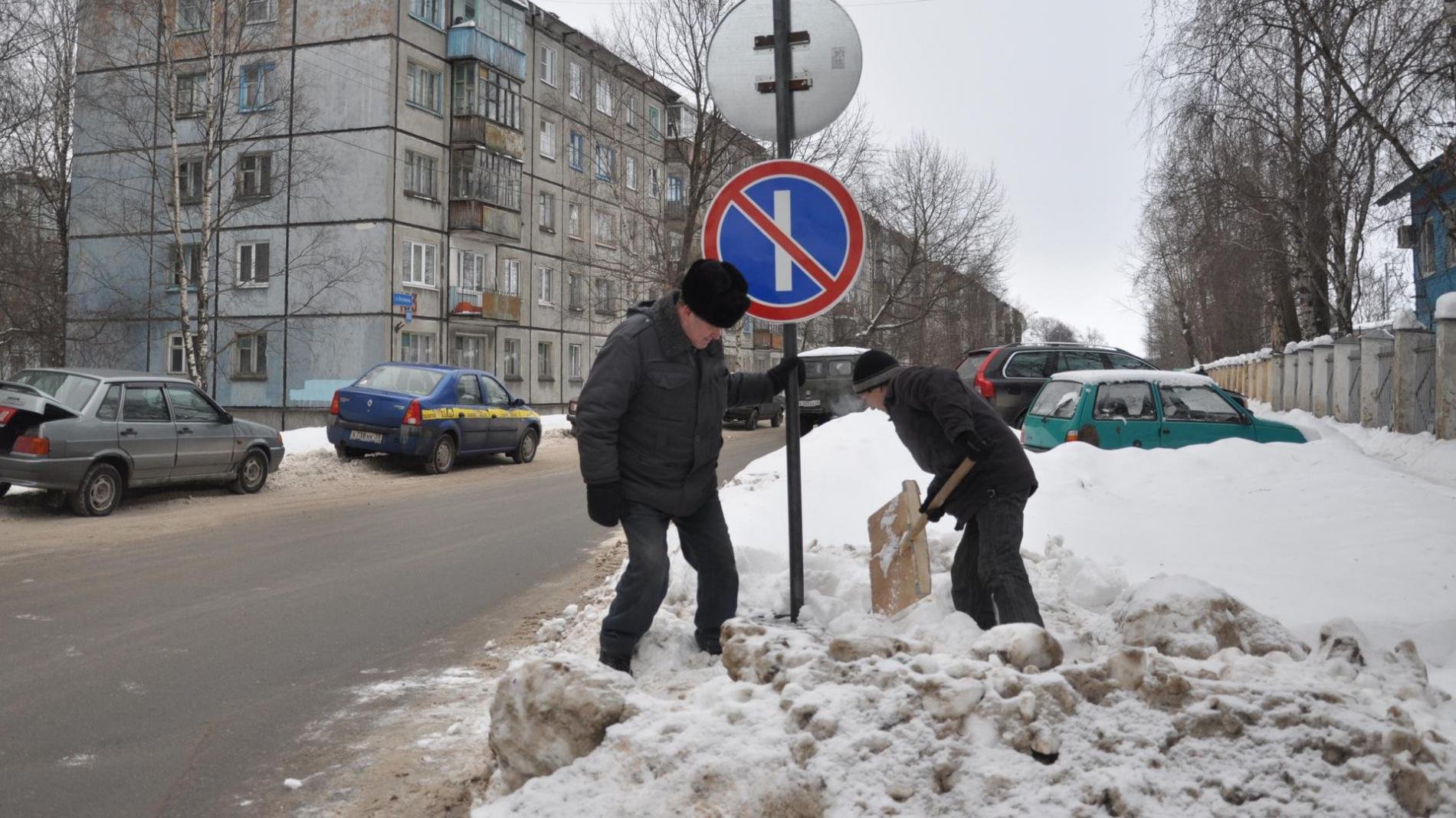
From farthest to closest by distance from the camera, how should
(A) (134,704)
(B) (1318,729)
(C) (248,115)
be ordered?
(C) (248,115) → (A) (134,704) → (B) (1318,729)

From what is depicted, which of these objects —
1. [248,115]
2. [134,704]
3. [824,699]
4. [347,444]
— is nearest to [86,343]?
[248,115]

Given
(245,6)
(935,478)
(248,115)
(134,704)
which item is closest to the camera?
(134,704)

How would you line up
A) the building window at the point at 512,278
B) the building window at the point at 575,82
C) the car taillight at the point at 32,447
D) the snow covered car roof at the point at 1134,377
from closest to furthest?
1. the car taillight at the point at 32,447
2. the snow covered car roof at the point at 1134,377
3. the building window at the point at 512,278
4. the building window at the point at 575,82

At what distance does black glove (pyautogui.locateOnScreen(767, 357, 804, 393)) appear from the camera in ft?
14.6

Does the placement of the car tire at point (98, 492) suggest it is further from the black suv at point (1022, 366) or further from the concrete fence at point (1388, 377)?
the concrete fence at point (1388, 377)

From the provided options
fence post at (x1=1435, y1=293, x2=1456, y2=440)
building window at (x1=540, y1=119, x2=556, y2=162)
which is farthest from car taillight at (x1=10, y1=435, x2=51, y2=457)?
building window at (x1=540, y1=119, x2=556, y2=162)

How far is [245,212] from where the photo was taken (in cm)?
3081

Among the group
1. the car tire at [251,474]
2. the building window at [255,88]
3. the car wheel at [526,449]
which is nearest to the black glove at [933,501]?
the car tire at [251,474]

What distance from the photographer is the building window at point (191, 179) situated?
30337 millimetres

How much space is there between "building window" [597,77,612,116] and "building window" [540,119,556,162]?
2684 mm

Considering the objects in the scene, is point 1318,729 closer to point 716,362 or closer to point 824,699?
point 824,699

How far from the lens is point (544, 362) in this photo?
38.9 m

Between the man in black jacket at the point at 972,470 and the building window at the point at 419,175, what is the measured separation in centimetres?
2883

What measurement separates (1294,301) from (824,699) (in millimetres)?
31515
